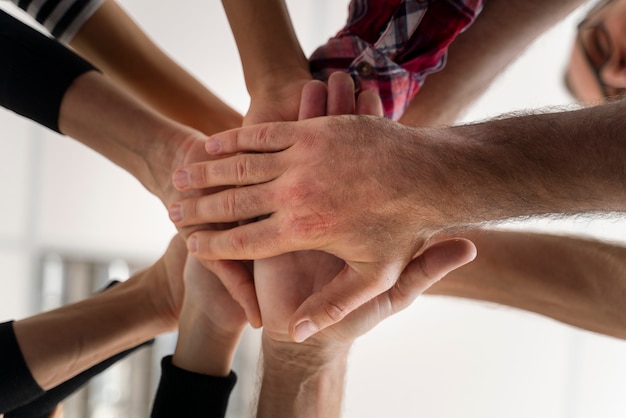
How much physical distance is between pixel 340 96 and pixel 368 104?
0.03m

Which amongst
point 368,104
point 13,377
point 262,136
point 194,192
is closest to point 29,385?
point 13,377

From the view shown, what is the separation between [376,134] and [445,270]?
6.0 inches

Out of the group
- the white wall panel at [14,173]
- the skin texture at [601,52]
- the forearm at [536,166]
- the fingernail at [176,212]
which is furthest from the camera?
the white wall panel at [14,173]

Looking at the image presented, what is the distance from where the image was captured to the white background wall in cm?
188

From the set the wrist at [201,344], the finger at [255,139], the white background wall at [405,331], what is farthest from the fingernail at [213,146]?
the white background wall at [405,331]

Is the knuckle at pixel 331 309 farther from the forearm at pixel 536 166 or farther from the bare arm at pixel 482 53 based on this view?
the bare arm at pixel 482 53

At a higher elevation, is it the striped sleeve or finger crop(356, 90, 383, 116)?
the striped sleeve

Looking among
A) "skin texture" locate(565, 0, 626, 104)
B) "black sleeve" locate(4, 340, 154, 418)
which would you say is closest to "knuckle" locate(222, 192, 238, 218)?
"black sleeve" locate(4, 340, 154, 418)

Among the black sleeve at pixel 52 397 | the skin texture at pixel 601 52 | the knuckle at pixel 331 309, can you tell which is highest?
the skin texture at pixel 601 52

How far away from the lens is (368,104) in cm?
73

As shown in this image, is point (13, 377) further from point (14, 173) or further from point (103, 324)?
point (14, 173)

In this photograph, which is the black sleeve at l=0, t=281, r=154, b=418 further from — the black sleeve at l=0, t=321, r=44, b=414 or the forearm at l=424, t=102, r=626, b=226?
the forearm at l=424, t=102, r=626, b=226

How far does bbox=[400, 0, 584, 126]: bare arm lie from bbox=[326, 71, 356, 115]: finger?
0.19m

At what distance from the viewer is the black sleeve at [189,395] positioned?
0.77 metres
